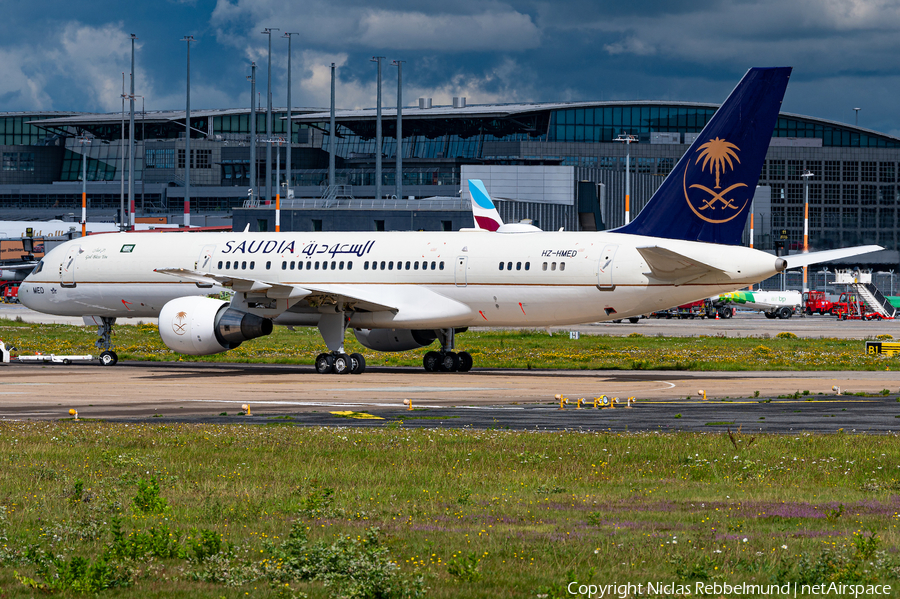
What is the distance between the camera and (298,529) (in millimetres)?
10547

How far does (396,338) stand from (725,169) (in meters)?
13.8

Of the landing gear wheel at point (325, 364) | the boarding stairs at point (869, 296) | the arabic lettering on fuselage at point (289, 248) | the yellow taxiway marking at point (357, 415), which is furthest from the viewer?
the boarding stairs at point (869, 296)

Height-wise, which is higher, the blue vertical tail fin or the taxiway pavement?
the blue vertical tail fin

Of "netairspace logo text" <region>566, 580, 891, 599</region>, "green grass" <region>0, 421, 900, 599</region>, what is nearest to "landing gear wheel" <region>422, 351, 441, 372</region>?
"green grass" <region>0, 421, 900, 599</region>

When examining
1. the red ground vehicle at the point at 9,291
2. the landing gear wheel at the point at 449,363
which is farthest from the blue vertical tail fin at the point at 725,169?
the red ground vehicle at the point at 9,291

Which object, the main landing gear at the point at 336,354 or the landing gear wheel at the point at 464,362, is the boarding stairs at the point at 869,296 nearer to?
the landing gear wheel at the point at 464,362

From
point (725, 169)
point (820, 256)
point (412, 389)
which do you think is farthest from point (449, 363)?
point (820, 256)

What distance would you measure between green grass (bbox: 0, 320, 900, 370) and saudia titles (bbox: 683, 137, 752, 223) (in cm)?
804

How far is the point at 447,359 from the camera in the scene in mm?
40062

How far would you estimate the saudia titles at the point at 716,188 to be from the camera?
33.8 m

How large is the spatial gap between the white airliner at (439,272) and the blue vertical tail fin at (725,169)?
4 centimetres

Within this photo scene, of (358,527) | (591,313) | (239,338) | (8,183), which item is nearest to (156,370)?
(239,338)

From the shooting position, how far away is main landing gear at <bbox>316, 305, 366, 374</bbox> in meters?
38.6

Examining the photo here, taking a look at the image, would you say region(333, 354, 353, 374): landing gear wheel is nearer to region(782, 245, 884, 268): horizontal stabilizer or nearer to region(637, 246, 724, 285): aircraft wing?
region(637, 246, 724, 285): aircraft wing
